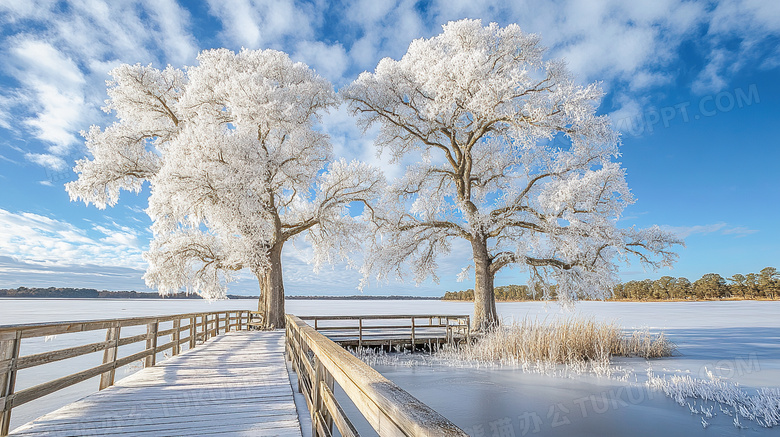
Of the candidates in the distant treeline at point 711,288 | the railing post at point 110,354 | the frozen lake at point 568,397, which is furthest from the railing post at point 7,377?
the distant treeline at point 711,288

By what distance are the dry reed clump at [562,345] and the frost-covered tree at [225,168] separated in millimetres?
8024

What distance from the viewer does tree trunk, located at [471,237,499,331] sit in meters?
16.7

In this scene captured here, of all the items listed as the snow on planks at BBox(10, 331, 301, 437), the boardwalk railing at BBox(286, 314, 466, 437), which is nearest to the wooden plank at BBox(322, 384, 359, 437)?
the boardwalk railing at BBox(286, 314, 466, 437)

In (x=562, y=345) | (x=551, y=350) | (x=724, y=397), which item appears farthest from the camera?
(x=562, y=345)

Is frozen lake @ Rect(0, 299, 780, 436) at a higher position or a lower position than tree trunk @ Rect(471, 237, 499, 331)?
lower

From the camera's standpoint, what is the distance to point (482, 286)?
16.8 m

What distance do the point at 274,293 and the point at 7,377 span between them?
45.4ft

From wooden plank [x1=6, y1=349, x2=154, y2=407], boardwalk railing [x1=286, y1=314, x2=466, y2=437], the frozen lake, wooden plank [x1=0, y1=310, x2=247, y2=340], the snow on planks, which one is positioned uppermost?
wooden plank [x1=0, y1=310, x2=247, y2=340]

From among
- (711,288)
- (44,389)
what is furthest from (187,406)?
Answer: (711,288)

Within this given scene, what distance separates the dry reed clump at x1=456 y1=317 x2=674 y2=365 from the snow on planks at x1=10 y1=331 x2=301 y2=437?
7679mm

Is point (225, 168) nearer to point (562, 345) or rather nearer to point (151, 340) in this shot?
point (151, 340)

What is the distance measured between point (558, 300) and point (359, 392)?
1569 centimetres

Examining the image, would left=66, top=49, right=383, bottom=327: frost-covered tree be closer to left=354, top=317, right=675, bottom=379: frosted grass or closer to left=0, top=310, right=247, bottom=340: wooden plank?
left=354, top=317, right=675, bottom=379: frosted grass

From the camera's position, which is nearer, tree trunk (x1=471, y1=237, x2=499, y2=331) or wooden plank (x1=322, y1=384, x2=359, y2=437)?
wooden plank (x1=322, y1=384, x2=359, y2=437)
